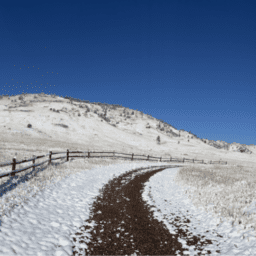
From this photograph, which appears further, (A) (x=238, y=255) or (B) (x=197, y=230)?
(B) (x=197, y=230)

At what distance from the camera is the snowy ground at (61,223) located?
541 cm

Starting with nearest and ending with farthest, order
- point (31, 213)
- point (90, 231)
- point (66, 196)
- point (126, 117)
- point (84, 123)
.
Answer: point (90, 231) → point (31, 213) → point (66, 196) → point (84, 123) → point (126, 117)

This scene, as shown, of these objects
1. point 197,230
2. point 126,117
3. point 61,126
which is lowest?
point 197,230

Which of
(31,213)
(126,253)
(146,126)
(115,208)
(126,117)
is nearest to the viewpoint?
(126,253)

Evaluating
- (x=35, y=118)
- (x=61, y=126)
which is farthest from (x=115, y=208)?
(x=35, y=118)

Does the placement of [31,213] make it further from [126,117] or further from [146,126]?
[126,117]

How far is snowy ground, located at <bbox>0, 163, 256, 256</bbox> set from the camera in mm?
5414

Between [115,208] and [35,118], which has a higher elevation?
[35,118]

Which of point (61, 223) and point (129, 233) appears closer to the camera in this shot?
point (129, 233)

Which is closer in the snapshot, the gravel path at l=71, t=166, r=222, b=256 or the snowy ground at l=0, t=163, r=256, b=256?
the snowy ground at l=0, t=163, r=256, b=256

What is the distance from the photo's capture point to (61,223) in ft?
22.9

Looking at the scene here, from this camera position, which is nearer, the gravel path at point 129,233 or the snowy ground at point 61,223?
the snowy ground at point 61,223

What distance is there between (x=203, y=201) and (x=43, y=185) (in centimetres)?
911

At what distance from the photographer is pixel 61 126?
89.1 metres
